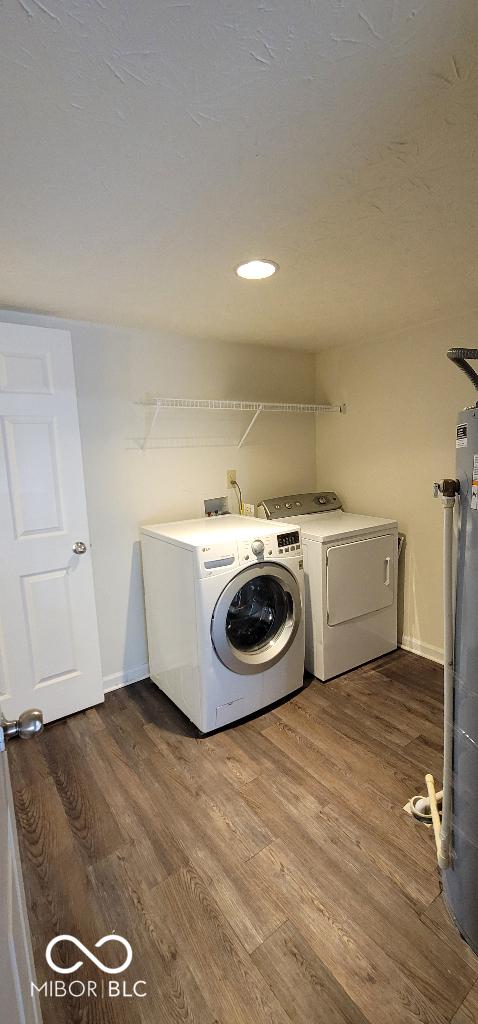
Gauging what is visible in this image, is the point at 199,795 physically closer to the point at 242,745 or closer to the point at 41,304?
the point at 242,745

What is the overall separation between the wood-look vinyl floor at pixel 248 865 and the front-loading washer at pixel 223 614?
0.59 ft

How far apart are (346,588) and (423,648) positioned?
2.53 feet

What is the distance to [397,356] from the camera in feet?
8.67

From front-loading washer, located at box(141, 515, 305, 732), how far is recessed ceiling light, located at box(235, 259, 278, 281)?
3.65ft

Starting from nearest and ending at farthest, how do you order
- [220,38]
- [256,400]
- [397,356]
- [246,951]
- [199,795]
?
[220,38], [246,951], [199,795], [397,356], [256,400]

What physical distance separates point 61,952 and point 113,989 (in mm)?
188

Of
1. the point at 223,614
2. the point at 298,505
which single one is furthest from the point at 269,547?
the point at 298,505

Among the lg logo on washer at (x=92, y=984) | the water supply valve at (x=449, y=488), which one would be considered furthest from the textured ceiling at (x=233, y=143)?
the lg logo on washer at (x=92, y=984)

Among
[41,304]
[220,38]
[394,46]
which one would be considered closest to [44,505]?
[41,304]

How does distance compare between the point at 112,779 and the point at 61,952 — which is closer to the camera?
the point at 61,952

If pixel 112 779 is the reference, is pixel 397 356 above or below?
above

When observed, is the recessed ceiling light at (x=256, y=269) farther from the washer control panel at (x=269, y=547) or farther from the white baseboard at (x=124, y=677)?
the white baseboard at (x=124, y=677)

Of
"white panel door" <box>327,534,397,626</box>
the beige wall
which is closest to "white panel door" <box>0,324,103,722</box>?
"white panel door" <box>327,534,397,626</box>

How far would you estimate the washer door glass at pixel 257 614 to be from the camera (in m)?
Answer: 2.18
